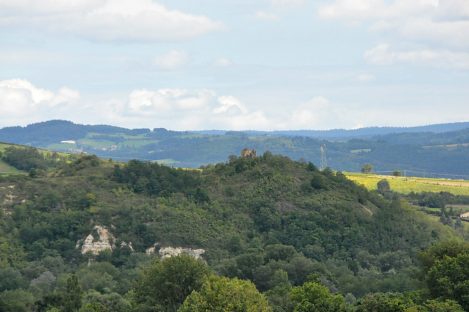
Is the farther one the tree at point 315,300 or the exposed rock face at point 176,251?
the exposed rock face at point 176,251

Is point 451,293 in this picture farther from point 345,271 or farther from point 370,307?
point 345,271

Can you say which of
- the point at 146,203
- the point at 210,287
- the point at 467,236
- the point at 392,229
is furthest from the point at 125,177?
the point at 210,287

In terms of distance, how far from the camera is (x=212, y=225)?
158250 millimetres

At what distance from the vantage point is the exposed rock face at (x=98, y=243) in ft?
489

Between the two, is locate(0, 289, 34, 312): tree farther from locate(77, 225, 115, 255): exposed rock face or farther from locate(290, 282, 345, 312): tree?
locate(290, 282, 345, 312): tree

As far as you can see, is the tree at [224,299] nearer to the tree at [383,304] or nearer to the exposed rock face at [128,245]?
the tree at [383,304]

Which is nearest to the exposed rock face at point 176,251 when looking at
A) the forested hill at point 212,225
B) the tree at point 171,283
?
the forested hill at point 212,225

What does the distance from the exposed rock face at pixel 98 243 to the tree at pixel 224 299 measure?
212ft

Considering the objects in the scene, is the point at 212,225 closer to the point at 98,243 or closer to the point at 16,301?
the point at 98,243

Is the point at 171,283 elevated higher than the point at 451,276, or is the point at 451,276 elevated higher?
the point at 451,276

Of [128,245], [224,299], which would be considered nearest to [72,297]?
[224,299]

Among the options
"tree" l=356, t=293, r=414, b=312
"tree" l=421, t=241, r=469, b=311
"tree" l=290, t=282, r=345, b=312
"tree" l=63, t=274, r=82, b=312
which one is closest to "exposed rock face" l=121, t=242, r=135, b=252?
"tree" l=63, t=274, r=82, b=312

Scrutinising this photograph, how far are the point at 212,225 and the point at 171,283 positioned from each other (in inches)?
2406

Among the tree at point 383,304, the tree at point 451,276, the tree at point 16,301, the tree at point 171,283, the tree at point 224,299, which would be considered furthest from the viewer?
the tree at point 16,301
